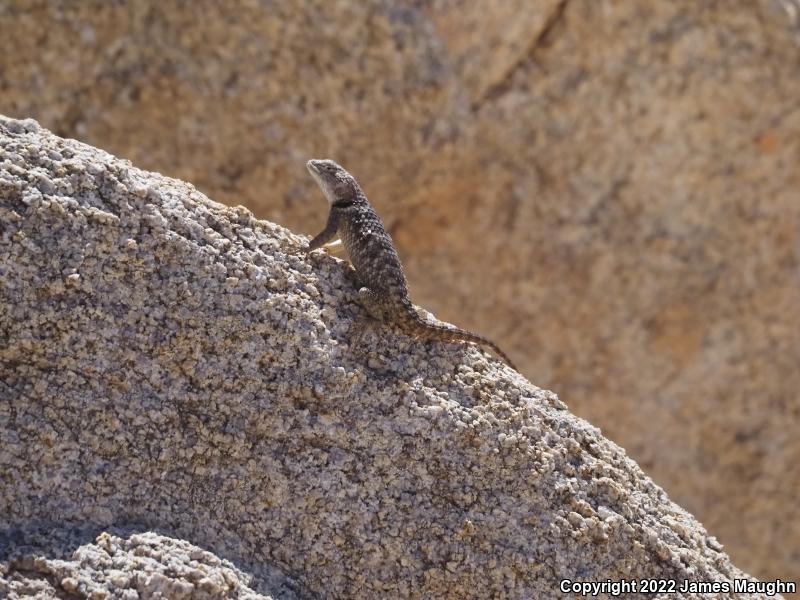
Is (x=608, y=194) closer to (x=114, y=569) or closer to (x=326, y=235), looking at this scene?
(x=326, y=235)

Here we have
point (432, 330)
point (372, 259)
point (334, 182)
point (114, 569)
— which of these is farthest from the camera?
point (334, 182)

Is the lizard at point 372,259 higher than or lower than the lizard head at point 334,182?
lower

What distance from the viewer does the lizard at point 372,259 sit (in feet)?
11.0

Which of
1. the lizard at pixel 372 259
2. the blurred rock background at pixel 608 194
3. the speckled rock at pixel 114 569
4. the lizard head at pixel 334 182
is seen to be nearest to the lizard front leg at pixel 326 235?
the lizard at pixel 372 259

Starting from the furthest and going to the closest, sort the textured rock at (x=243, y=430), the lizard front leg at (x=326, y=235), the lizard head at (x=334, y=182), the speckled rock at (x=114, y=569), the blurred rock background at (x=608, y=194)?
1. the blurred rock background at (x=608, y=194)
2. the lizard head at (x=334, y=182)
3. the lizard front leg at (x=326, y=235)
4. the textured rock at (x=243, y=430)
5. the speckled rock at (x=114, y=569)

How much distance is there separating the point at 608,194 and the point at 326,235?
10.7 feet

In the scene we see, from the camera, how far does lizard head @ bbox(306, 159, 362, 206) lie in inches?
172

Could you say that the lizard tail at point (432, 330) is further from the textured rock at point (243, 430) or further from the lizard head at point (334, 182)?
the lizard head at point (334, 182)

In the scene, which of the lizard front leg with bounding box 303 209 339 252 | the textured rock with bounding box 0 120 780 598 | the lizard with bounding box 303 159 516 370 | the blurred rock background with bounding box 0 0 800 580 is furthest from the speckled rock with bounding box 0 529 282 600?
the blurred rock background with bounding box 0 0 800 580

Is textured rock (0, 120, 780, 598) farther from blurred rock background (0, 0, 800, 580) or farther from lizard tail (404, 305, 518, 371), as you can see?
blurred rock background (0, 0, 800, 580)

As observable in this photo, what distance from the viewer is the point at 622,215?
21.8 ft

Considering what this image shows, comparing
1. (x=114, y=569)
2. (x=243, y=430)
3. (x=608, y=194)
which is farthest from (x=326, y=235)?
(x=608, y=194)

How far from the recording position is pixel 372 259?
12.5 ft

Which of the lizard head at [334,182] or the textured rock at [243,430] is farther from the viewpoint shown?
the lizard head at [334,182]
